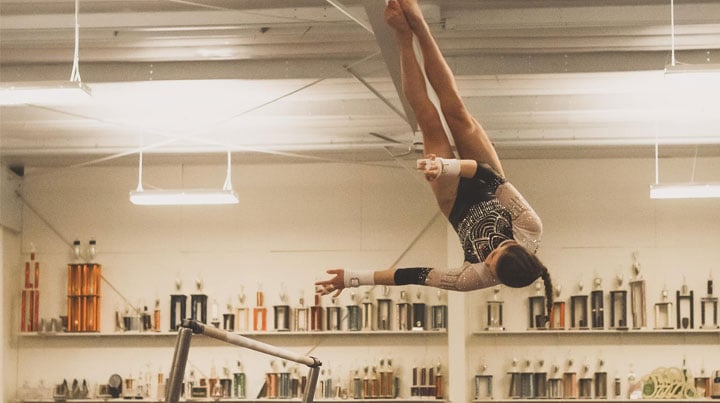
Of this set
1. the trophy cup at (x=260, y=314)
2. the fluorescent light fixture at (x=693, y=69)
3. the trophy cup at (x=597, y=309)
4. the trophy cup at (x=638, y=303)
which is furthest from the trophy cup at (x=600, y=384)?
the fluorescent light fixture at (x=693, y=69)

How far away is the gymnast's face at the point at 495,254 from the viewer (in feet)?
13.3

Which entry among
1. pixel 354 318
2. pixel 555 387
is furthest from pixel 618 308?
pixel 354 318

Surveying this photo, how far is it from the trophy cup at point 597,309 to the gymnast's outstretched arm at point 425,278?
5.79 metres

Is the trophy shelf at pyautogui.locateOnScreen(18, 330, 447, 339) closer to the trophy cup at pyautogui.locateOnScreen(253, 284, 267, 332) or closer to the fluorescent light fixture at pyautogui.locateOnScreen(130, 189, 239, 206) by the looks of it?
the trophy cup at pyautogui.locateOnScreen(253, 284, 267, 332)

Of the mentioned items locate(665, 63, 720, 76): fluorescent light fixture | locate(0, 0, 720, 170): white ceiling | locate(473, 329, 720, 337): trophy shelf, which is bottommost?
locate(473, 329, 720, 337): trophy shelf

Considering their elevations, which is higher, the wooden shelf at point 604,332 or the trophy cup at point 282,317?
the trophy cup at point 282,317

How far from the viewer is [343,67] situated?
23.6 ft

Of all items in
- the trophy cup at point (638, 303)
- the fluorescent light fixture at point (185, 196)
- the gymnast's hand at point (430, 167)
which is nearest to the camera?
the gymnast's hand at point (430, 167)

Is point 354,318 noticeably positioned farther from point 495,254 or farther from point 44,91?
point 495,254

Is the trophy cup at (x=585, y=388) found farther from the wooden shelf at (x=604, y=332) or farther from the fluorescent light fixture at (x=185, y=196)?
the fluorescent light fixture at (x=185, y=196)

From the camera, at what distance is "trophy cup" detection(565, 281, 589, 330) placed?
10.3 metres

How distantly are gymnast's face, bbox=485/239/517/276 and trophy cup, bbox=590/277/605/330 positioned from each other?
249 inches

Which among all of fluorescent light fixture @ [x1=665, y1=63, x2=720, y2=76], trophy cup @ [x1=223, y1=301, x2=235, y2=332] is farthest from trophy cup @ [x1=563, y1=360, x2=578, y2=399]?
fluorescent light fixture @ [x1=665, y1=63, x2=720, y2=76]

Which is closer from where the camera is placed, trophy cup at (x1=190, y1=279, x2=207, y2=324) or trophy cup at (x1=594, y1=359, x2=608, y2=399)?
trophy cup at (x1=594, y1=359, x2=608, y2=399)
